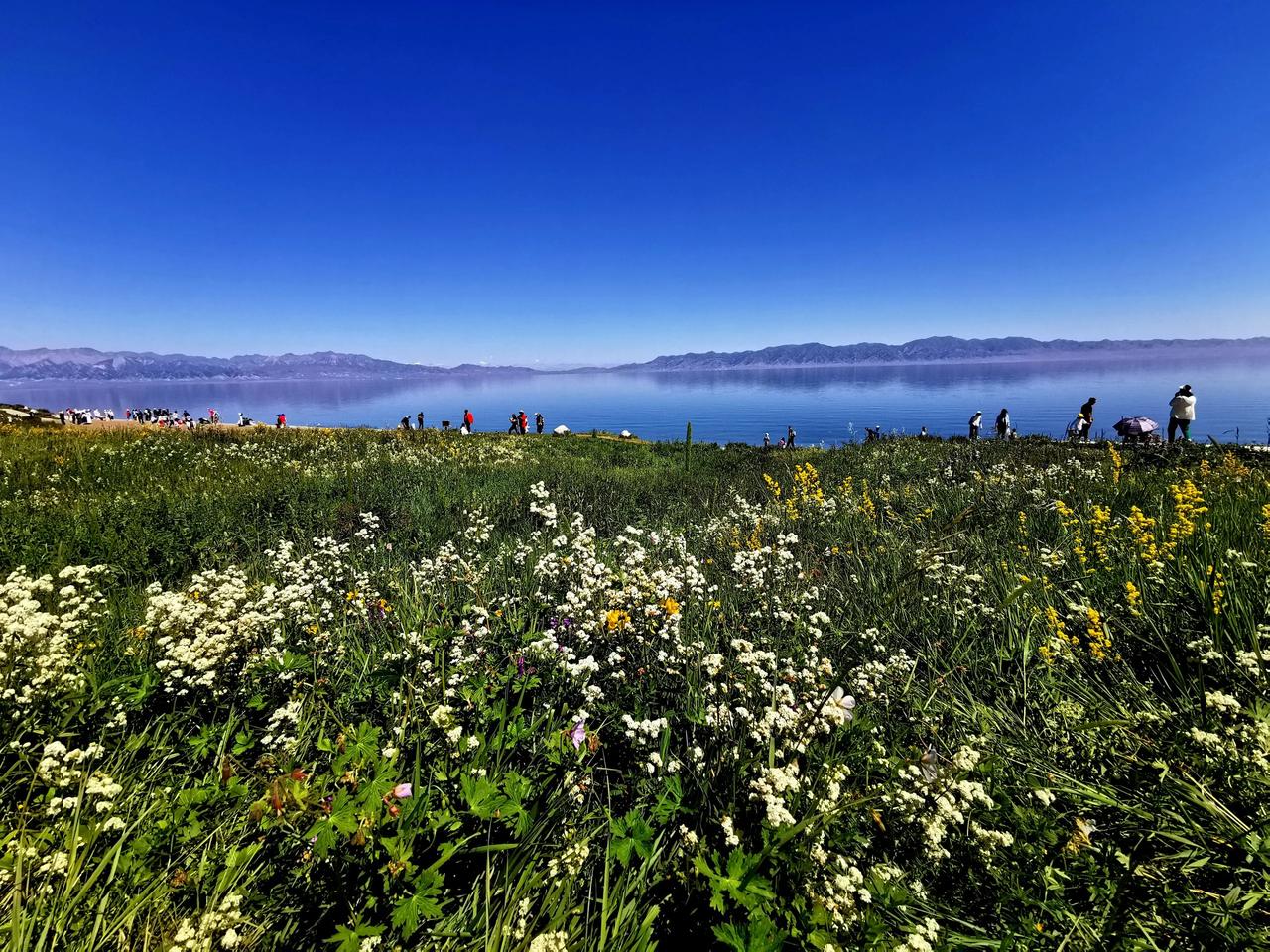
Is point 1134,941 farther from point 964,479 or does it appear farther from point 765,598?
point 964,479

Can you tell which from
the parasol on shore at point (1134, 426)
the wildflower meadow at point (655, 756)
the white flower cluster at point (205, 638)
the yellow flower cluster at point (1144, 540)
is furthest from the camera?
the parasol on shore at point (1134, 426)

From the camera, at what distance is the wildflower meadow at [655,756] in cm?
205

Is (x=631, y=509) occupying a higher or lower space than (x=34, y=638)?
lower

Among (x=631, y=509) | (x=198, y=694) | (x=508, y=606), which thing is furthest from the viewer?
(x=631, y=509)

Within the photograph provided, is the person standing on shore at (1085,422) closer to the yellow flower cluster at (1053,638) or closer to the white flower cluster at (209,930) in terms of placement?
the yellow flower cluster at (1053,638)

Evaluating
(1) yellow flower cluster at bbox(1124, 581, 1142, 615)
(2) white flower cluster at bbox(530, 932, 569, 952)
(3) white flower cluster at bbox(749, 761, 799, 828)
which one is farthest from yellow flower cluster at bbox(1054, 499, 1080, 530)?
(2) white flower cluster at bbox(530, 932, 569, 952)

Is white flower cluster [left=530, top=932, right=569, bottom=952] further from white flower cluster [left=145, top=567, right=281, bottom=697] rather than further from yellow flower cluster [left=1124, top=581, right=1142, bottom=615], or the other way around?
yellow flower cluster [left=1124, top=581, right=1142, bottom=615]

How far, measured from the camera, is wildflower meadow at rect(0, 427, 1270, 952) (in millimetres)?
2047

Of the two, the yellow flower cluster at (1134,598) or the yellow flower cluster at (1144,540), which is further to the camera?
the yellow flower cluster at (1144,540)

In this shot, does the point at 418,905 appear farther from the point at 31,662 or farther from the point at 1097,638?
the point at 1097,638

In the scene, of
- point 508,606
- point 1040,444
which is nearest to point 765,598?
point 508,606

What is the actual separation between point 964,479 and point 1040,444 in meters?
8.95

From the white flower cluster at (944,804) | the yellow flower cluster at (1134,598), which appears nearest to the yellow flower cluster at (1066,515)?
the yellow flower cluster at (1134,598)

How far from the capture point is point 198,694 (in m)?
3.55
